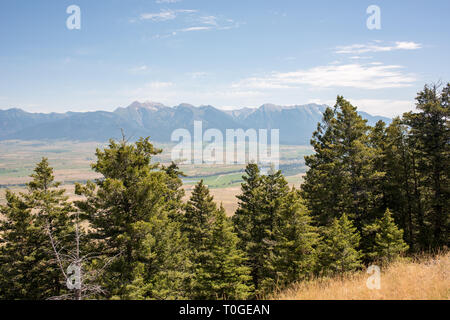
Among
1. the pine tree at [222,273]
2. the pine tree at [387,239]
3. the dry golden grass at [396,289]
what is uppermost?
the dry golden grass at [396,289]

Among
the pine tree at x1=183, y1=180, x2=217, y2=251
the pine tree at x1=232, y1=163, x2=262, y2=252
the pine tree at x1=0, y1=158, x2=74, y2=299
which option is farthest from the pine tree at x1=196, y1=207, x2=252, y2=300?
the pine tree at x1=0, y1=158, x2=74, y2=299

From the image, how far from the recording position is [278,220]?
25.2 m

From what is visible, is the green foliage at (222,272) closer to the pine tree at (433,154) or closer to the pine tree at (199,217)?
the pine tree at (199,217)

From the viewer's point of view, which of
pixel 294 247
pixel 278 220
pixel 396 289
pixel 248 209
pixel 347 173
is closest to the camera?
pixel 396 289

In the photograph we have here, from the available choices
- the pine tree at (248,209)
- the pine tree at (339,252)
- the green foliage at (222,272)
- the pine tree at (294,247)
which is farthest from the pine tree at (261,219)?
the pine tree at (339,252)

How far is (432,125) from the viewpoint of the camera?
2319 cm

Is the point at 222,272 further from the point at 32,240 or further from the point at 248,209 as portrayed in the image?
the point at 32,240

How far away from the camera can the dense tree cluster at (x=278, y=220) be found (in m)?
17.9

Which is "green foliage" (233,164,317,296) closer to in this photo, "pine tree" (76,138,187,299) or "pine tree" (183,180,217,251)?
"pine tree" (183,180,217,251)

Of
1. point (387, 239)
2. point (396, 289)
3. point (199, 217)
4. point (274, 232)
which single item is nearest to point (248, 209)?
point (274, 232)

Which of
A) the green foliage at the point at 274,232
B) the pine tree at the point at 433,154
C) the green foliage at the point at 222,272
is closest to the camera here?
the green foliage at the point at 274,232

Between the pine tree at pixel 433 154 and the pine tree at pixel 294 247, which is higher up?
the pine tree at pixel 433 154
